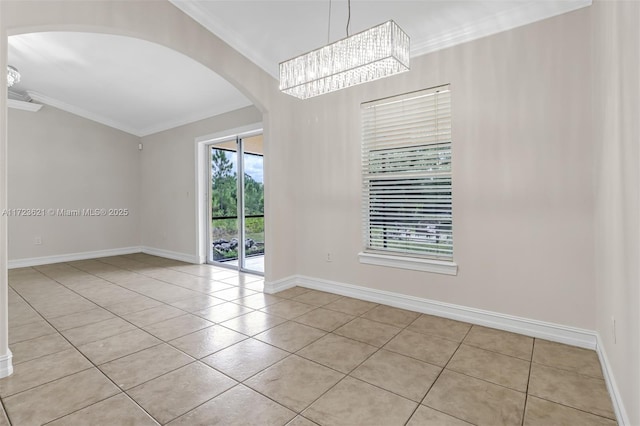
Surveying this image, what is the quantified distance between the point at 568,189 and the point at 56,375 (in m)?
3.90

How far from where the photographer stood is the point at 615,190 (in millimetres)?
1689

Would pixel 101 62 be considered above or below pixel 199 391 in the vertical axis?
above

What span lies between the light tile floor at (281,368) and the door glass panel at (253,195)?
1850 mm

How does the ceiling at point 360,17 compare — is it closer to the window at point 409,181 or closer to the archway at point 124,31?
the archway at point 124,31

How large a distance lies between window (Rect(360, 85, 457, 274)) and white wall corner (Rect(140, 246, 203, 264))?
147 inches

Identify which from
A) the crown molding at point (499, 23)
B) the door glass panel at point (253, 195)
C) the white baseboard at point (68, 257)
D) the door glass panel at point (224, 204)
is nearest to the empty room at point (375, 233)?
the crown molding at point (499, 23)

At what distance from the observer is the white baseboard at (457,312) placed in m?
2.45

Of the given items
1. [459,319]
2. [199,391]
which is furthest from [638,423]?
[199,391]

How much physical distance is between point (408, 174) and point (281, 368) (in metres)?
2.19

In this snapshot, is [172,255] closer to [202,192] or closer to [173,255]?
[173,255]

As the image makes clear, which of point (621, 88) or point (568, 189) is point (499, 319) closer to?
point (568, 189)

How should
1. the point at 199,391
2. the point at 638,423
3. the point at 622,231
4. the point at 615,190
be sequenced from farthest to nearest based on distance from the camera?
the point at 199,391
the point at 615,190
the point at 622,231
the point at 638,423

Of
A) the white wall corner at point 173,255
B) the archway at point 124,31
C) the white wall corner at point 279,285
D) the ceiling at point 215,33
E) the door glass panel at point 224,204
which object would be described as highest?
the ceiling at point 215,33

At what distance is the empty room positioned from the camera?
1.75 m
